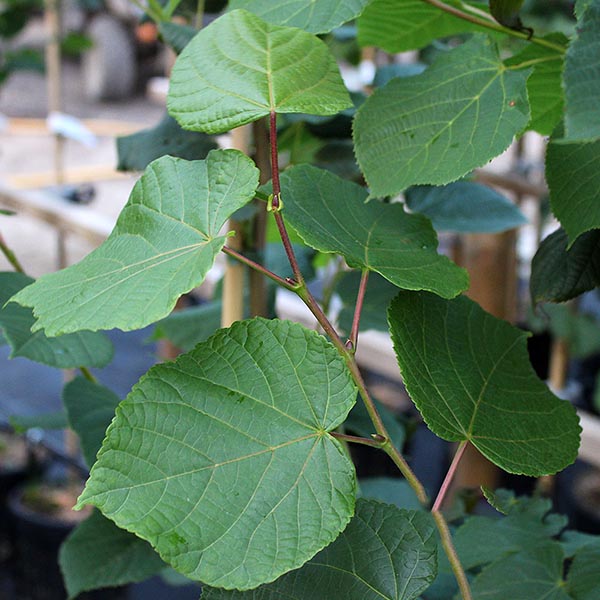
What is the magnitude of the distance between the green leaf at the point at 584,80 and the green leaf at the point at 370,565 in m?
0.19

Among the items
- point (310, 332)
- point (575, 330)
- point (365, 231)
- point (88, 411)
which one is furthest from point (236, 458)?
point (575, 330)

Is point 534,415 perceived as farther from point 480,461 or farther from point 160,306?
point 480,461

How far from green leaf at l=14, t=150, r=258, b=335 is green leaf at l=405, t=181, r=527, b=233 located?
1.19 ft

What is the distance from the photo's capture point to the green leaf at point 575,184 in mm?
385

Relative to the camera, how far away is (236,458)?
0.34 meters

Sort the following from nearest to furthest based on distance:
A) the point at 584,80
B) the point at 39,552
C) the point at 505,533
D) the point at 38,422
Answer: the point at 584,80 → the point at 505,533 → the point at 38,422 → the point at 39,552

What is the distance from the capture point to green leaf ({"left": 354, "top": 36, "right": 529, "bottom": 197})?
414mm

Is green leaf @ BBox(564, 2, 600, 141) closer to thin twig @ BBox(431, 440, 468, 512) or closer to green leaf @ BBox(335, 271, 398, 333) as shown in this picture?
thin twig @ BBox(431, 440, 468, 512)

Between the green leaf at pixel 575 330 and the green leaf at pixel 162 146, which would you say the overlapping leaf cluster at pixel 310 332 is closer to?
the green leaf at pixel 162 146

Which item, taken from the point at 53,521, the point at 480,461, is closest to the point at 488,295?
the point at 480,461

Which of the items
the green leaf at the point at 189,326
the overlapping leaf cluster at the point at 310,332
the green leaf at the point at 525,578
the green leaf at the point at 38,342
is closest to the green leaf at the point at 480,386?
the overlapping leaf cluster at the point at 310,332

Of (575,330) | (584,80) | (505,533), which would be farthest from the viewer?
(575,330)

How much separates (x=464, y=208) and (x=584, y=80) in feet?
1.32

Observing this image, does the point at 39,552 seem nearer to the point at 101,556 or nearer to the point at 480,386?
the point at 101,556
